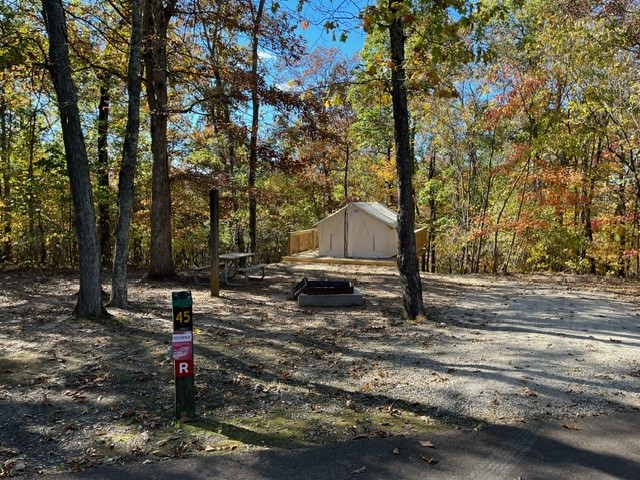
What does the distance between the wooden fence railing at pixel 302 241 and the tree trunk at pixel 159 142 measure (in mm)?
6701

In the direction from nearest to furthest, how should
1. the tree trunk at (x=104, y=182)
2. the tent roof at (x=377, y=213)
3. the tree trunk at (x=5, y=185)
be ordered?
the tree trunk at (x=5, y=185), the tree trunk at (x=104, y=182), the tent roof at (x=377, y=213)

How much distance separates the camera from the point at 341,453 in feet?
9.90

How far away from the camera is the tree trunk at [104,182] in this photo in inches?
564

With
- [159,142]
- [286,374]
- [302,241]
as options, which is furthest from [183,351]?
[302,241]

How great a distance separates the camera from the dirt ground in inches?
130

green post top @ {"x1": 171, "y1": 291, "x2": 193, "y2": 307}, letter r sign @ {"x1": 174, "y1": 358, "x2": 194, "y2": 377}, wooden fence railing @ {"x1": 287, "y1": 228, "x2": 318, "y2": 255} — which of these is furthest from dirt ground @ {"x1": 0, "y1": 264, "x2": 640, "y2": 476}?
wooden fence railing @ {"x1": 287, "y1": 228, "x2": 318, "y2": 255}

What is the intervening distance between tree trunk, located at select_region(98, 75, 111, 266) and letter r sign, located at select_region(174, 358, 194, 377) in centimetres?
1240

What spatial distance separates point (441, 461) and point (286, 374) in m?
2.02

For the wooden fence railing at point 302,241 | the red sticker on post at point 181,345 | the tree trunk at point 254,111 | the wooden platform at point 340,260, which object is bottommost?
the red sticker on post at point 181,345

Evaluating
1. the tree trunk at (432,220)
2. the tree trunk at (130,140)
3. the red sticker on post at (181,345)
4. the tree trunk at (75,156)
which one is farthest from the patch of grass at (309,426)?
the tree trunk at (432,220)

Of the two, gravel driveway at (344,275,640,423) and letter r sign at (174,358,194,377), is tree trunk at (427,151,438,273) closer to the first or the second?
gravel driveway at (344,275,640,423)

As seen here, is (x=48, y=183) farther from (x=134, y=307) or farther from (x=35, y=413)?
(x=35, y=413)

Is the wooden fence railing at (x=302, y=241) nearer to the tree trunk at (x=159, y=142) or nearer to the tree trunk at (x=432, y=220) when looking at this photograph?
the tree trunk at (x=432, y=220)

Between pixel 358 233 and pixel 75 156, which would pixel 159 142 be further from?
pixel 358 233
